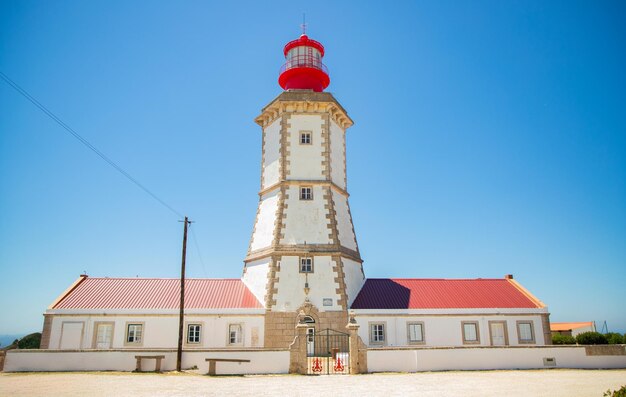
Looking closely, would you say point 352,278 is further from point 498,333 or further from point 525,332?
point 525,332

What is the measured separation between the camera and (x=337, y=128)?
28.3 meters

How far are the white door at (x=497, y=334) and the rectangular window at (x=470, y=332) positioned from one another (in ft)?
2.96

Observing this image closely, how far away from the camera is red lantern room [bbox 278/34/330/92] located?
92.2 feet

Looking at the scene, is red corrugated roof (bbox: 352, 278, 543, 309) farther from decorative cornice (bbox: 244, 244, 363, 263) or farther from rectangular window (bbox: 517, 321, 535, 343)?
decorative cornice (bbox: 244, 244, 363, 263)

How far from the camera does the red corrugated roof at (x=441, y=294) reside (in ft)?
85.0

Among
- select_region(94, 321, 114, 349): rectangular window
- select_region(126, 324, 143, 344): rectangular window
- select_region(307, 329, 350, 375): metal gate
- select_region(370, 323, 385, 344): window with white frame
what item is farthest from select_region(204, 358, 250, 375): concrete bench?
select_region(370, 323, 385, 344): window with white frame

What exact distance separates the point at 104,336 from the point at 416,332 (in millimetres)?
15986

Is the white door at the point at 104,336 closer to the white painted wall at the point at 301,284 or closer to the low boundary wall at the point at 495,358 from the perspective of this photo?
the white painted wall at the point at 301,284

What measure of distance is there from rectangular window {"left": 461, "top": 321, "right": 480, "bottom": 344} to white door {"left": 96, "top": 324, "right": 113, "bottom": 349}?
60.2ft

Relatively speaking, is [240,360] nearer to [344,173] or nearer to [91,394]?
[91,394]

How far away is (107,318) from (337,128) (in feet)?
53.4

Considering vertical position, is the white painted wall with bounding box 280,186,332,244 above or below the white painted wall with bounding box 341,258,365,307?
above

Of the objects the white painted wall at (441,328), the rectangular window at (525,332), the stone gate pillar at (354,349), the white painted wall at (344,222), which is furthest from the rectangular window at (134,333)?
the rectangular window at (525,332)

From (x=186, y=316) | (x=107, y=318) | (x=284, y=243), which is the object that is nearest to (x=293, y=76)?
(x=284, y=243)
